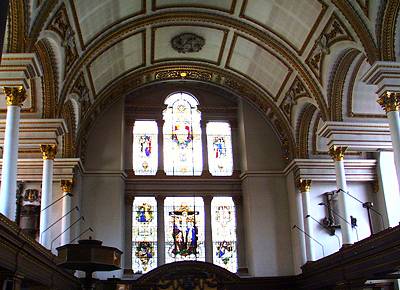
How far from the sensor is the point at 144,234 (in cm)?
2067

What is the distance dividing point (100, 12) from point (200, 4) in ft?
11.8

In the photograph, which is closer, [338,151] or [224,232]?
[338,151]

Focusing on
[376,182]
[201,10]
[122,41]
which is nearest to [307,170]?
[376,182]

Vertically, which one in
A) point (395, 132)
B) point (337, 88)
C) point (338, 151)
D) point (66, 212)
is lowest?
point (66, 212)

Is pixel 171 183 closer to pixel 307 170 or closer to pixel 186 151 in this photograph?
pixel 186 151

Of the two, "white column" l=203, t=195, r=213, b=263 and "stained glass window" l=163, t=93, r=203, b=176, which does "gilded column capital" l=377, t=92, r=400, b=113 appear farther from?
"stained glass window" l=163, t=93, r=203, b=176

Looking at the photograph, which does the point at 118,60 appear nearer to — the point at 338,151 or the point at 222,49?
the point at 222,49

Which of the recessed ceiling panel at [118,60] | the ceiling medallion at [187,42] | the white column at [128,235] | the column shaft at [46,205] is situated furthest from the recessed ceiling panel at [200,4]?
the white column at [128,235]

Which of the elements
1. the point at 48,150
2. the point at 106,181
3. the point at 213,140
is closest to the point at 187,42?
the point at 213,140

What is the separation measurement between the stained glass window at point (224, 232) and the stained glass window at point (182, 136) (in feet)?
5.50

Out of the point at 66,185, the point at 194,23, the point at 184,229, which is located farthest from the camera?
the point at 184,229

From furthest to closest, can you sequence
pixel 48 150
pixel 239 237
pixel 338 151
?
pixel 239 237 < pixel 338 151 < pixel 48 150

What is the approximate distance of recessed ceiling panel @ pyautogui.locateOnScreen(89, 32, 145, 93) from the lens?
19078mm

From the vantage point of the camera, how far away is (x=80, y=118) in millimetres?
19828
